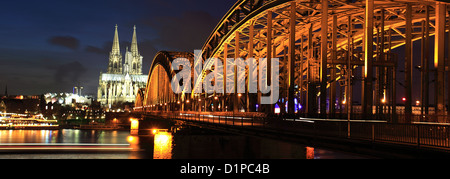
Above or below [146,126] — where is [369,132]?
above

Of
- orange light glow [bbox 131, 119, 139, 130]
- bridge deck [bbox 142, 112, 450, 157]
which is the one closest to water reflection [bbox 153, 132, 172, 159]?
orange light glow [bbox 131, 119, 139, 130]

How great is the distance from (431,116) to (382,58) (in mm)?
11526

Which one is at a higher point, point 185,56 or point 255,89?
point 185,56

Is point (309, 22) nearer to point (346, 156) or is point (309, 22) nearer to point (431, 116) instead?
point (346, 156)

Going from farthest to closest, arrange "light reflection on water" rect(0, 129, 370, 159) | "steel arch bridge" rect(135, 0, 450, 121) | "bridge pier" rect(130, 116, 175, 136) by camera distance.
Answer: "bridge pier" rect(130, 116, 175, 136), "light reflection on water" rect(0, 129, 370, 159), "steel arch bridge" rect(135, 0, 450, 121)

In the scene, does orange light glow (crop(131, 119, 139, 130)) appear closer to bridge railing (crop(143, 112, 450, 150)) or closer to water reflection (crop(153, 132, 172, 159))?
water reflection (crop(153, 132, 172, 159))

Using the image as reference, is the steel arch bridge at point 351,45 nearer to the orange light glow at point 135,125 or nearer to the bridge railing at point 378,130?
the bridge railing at point 378,130

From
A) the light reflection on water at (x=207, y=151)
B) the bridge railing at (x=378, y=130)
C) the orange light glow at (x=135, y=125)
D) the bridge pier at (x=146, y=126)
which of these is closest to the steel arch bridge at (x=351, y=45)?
the bridge railing at (x=378, y=130)

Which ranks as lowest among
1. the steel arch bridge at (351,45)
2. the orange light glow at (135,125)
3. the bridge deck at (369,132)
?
the orange light glow at (135,125)

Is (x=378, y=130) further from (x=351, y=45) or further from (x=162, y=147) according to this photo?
(x=162, y=147)

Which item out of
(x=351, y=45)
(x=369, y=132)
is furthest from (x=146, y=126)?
(x=369, y=132)

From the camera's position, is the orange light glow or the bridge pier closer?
the bridge pier

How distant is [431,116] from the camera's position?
83.1ft
